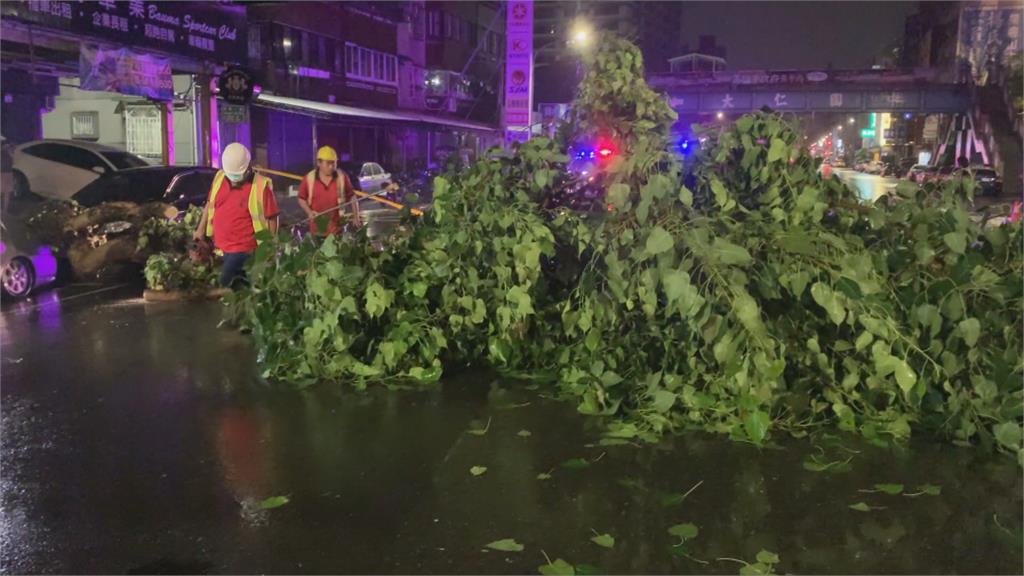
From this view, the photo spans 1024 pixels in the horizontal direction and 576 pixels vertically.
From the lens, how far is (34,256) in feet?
34.3

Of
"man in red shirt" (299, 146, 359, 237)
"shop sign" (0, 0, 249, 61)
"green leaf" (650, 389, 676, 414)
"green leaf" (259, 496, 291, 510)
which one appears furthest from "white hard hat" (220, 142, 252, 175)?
"shop sign" (0, 0, 249, 61)

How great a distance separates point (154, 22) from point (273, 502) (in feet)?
59.4

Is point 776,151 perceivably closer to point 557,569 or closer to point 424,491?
point 424,491

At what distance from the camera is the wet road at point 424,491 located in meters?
3.56

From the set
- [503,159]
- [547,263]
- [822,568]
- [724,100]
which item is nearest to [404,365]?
[547,263]

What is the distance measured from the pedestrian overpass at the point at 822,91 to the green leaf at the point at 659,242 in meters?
46.7

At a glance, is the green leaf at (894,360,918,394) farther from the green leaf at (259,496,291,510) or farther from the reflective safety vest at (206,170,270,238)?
the reflective safety vest at (206,170,270,238)

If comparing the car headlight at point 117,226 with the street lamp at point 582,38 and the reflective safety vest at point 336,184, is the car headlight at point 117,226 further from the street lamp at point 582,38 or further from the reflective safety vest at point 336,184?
the street lamp at point 582,38

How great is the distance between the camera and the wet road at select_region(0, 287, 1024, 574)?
3557 millimetres

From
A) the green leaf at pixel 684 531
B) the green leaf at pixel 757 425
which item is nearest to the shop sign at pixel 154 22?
the green leaf at pixel 757 425

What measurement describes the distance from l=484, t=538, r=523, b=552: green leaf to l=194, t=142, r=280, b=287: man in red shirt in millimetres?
4531

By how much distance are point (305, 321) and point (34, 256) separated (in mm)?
6439

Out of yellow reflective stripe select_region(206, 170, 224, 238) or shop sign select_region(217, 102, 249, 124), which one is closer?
yellow reflective stripe select_region(206, 170, 224, 238)

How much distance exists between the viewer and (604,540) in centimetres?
363
